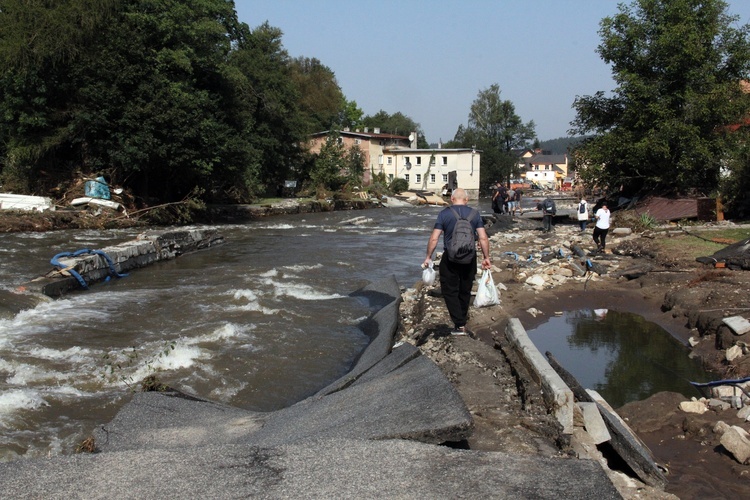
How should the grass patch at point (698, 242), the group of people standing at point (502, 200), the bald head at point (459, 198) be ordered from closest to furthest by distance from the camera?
the bald head at point (459, 198) < the grass patch at point (698, 242) < the group of people standing at point (502, 200)

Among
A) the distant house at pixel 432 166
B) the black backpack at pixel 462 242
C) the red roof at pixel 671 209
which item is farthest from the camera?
the distant house at pixel 432 166

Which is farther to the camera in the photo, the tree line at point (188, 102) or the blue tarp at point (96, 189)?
the blue tarp at point (96, 189)

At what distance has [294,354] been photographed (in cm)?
862

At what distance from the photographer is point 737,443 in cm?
488

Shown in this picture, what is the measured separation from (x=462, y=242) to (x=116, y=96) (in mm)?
22330

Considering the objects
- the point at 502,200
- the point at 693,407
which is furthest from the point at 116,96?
the point at 693,407

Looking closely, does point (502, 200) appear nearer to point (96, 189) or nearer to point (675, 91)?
point (675, 91)

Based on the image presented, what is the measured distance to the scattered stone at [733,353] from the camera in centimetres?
738

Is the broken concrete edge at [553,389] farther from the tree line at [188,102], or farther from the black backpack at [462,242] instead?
the tree line at [188,102]

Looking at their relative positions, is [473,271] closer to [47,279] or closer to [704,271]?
[704,271]

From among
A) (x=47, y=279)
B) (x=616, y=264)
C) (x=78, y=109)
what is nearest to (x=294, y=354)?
(x=47, y=279)

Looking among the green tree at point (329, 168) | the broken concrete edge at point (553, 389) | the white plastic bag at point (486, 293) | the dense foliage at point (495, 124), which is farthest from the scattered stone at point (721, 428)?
the dense foliage at point (495, 124)

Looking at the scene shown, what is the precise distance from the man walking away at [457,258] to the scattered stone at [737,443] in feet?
9.36

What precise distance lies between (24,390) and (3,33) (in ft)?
74.8
